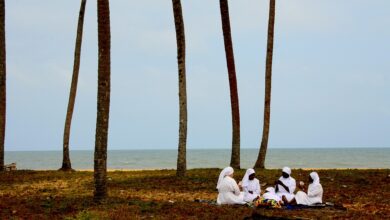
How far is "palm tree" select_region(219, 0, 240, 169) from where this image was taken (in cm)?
2836

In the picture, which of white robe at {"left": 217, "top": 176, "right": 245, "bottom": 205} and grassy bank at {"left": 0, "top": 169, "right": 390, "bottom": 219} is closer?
grassy bank at {"left": 0, "top": 169, "right": 390, "bottom": 219}

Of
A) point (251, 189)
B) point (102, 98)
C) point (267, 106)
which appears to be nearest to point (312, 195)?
point (251, 189)

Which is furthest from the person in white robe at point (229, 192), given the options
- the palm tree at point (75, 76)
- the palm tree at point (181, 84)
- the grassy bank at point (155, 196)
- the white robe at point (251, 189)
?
the palm tree at point (75, 76)

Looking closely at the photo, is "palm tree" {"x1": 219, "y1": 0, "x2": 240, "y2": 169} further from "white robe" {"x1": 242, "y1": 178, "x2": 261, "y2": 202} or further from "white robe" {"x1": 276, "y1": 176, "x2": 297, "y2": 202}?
"white robe" {"x1": 276, "y1": 176, "x2": 297, "y2": 202}

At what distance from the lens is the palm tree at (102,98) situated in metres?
18.4

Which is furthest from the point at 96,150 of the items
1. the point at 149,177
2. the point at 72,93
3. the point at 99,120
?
the point at 72,93

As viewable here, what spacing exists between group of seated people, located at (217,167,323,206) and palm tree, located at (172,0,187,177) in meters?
6.96

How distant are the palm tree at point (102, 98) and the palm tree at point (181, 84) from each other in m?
7.22

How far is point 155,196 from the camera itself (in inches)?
821

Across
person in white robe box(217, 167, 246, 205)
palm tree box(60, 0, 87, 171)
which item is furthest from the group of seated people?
palm tree box(60, 0, 87, 171)

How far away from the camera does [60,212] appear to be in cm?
1684

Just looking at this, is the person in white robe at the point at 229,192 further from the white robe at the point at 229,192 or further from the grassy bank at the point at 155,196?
the grassy bank at the point at 155,196

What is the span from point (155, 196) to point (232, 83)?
31.3ft

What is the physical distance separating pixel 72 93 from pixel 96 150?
16.4 meters
